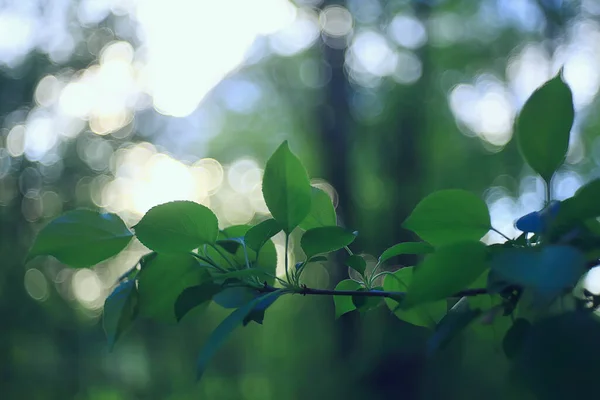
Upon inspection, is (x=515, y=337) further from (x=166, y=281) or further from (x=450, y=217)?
(x=166, y=281)

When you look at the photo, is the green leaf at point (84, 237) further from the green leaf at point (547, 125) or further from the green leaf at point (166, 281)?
the green leaf at point (547, 125)

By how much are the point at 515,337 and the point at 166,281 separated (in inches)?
6.8

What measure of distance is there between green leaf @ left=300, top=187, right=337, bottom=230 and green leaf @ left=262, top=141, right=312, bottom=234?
37 millimetres

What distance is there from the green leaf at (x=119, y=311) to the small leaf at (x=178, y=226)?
0.04m

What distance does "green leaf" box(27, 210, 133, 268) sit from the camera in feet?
1.03

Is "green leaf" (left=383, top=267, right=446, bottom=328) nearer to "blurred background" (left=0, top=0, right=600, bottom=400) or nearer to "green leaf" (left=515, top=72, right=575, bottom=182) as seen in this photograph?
"green leaf" (left=515, top=72, right=575, bottom=182)

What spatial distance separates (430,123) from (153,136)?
117 inches

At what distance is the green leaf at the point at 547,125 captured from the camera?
261 mm

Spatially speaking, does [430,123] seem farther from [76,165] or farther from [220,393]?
[220,393]

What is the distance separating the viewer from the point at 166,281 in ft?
1.02

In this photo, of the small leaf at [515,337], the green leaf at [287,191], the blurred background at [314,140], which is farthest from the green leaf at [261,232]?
the blurred background at [314,140]

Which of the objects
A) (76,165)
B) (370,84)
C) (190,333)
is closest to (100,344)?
(190,333)

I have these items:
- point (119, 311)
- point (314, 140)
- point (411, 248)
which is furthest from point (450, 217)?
point (314, 140)

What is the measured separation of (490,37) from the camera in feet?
18.2
